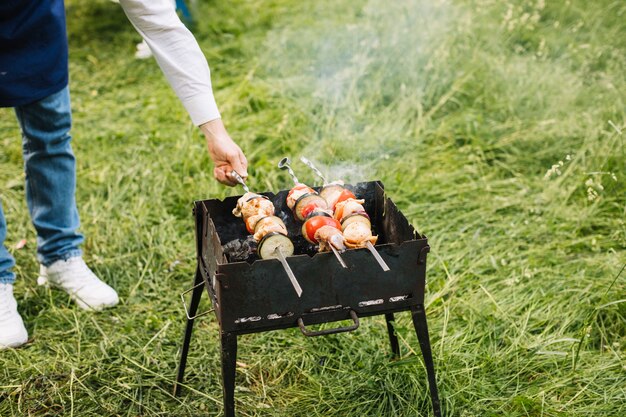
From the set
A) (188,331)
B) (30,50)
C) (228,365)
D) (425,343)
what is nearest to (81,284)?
(188,331)

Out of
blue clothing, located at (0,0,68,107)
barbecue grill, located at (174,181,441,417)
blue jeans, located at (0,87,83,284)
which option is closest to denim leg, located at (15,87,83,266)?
blue jeans, located at (0,87,83,284)

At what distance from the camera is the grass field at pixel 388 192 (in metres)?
2.95

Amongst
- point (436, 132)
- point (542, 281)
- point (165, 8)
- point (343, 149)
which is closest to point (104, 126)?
point (343, 149)

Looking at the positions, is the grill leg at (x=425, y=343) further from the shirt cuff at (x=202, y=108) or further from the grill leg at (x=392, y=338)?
the shirt cuff at (x=202, y=108)

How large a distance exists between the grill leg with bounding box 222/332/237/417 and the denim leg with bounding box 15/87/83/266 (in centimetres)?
155

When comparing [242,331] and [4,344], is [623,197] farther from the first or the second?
[4,344]

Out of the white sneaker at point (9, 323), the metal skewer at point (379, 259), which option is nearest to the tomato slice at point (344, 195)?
the metal skewer at point (379, 259)

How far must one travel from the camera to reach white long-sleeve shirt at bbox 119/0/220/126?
2510 mm

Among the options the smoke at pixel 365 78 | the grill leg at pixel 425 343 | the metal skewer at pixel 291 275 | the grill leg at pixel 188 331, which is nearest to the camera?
the metal skewer at pixel 291 275

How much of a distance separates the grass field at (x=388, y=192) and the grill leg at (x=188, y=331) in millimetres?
70

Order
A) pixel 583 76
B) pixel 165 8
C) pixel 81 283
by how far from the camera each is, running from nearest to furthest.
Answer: pixel 165 8
pixel 81 283
pixel 583 76

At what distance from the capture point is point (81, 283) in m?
3.54

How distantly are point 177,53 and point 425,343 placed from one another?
1.42m

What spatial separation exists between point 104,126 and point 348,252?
387cm
